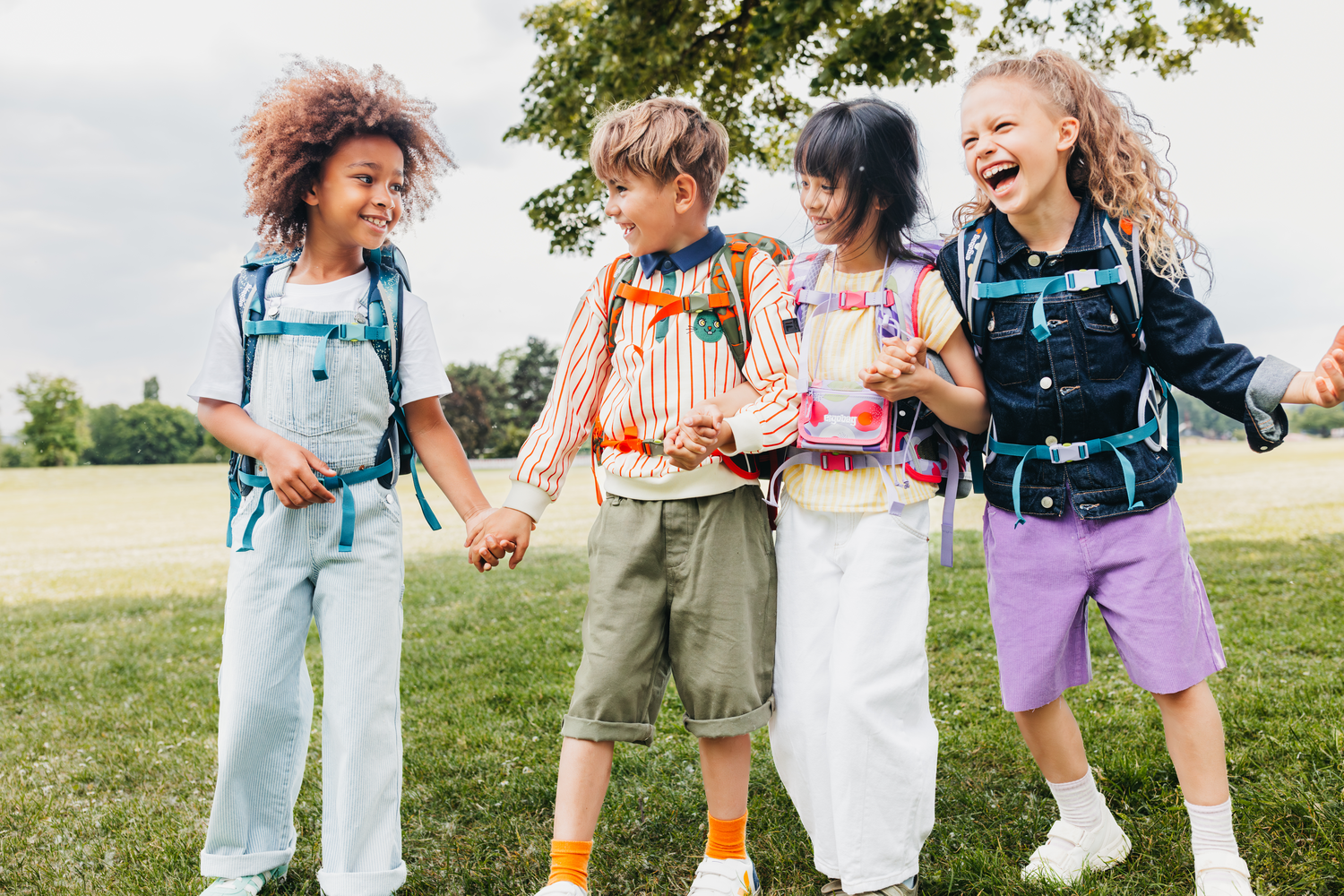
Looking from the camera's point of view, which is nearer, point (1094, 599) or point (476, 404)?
point (1094, 599)

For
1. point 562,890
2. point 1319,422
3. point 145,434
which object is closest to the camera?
point 562,890

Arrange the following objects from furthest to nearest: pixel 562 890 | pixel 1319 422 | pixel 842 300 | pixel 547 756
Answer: pixel 1319 422, pixel 547 756, pixel 842 300, pixel 562 890

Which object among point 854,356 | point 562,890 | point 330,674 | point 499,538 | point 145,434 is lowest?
point 562,890

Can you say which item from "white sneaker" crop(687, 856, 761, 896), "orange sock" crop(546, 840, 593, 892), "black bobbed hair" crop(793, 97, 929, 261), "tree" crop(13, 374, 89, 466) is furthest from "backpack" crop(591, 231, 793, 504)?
"tree" crop(13, 374, 89, 466)

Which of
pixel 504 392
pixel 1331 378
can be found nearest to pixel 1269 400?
pixel 1331 378

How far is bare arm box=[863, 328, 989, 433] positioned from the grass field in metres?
1.10

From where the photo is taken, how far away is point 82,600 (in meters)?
8.11

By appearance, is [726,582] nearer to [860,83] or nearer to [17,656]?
[17,656]

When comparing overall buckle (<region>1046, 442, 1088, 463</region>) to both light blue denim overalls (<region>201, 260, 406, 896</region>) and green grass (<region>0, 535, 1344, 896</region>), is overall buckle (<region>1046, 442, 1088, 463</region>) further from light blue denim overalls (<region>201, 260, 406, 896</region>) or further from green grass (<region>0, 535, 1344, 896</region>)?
light blue denim overalls (<region>201, 260, 406, 896</region>)

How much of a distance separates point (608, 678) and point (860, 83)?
659 centimetres

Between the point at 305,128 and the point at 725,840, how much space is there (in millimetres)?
2018

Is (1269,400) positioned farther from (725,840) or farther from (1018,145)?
(725,840)

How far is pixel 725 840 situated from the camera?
2.24 metres

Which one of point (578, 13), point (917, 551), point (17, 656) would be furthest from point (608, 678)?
point (578, 13)
